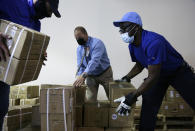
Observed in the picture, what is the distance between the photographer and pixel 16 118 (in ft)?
7.87

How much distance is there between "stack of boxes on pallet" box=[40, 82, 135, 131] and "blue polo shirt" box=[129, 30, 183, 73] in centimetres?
37

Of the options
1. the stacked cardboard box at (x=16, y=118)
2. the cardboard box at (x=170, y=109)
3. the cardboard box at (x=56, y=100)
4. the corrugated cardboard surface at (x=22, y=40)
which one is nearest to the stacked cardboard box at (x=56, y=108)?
the cardboard box at (x=56, y=100)

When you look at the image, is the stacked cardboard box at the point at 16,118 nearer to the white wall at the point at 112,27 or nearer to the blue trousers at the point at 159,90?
the blue trousers at the point at 159,90

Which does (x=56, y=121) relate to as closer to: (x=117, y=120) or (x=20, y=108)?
(x=117, y=120)

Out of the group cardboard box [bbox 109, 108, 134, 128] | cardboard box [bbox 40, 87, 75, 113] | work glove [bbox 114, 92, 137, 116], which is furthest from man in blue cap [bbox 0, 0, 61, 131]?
cardboard box [bbox 109, 108, 134, 128]

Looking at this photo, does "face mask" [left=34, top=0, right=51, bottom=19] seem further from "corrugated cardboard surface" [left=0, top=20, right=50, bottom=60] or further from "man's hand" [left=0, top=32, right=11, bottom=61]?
"man's hand" [left=0, top=32, right=11, bottom=61]

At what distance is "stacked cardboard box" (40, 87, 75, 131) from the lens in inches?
71.2

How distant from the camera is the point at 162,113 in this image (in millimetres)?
3596

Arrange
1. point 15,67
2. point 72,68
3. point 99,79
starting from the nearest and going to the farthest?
1. point 15,67
2. point 99,79
3. point 72,68

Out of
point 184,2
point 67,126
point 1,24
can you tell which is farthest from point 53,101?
point 184,2

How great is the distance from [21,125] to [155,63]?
1641mm

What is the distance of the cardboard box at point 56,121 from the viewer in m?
1.82

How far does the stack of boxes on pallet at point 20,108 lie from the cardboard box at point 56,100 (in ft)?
2.22

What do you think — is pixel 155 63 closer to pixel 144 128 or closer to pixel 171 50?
pixel 171 50
